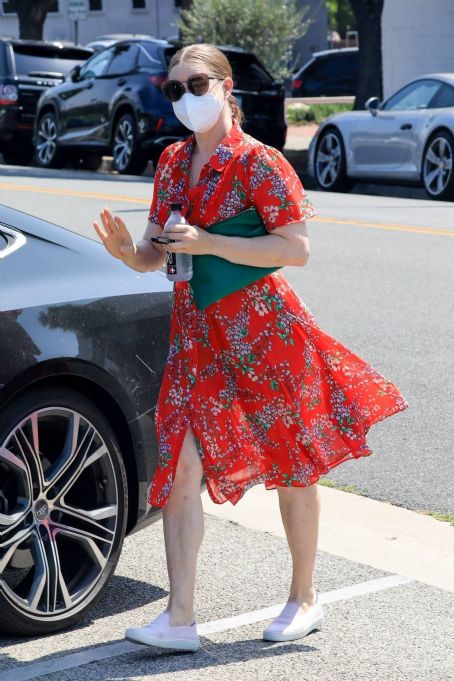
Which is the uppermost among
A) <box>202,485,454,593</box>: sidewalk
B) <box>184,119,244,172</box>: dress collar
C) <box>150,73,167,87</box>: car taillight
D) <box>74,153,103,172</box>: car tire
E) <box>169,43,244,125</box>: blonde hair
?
<box>169,43,244,125</box>: blonde hair

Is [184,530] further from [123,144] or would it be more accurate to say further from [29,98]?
[29,98]

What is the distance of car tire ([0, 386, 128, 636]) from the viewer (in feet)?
13.3

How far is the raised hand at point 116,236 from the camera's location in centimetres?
405

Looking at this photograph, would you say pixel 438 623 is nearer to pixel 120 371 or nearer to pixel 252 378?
pixel 252 378

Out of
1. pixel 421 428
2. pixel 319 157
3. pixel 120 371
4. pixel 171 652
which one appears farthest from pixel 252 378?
pixel 319 157

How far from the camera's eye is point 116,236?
406 centimetres

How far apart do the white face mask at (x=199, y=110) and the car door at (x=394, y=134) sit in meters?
13.6

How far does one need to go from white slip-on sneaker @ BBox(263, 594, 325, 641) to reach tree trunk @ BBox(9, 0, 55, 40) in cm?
3780

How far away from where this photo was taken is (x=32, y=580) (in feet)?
13.6

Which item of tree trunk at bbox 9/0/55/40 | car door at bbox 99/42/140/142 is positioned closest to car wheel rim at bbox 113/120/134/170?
car door at bbox 99/42/140/142

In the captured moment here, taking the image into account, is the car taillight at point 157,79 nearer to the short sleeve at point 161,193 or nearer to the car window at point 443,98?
the car window at point 443,98

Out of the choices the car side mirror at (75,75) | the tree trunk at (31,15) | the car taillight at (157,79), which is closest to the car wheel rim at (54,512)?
the car taillight at (157,79)

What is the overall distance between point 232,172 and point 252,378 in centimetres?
59

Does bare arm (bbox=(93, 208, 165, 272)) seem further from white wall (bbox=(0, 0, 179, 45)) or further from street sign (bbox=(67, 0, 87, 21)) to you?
white wall (bbox=(0, 0, 179, 45))
